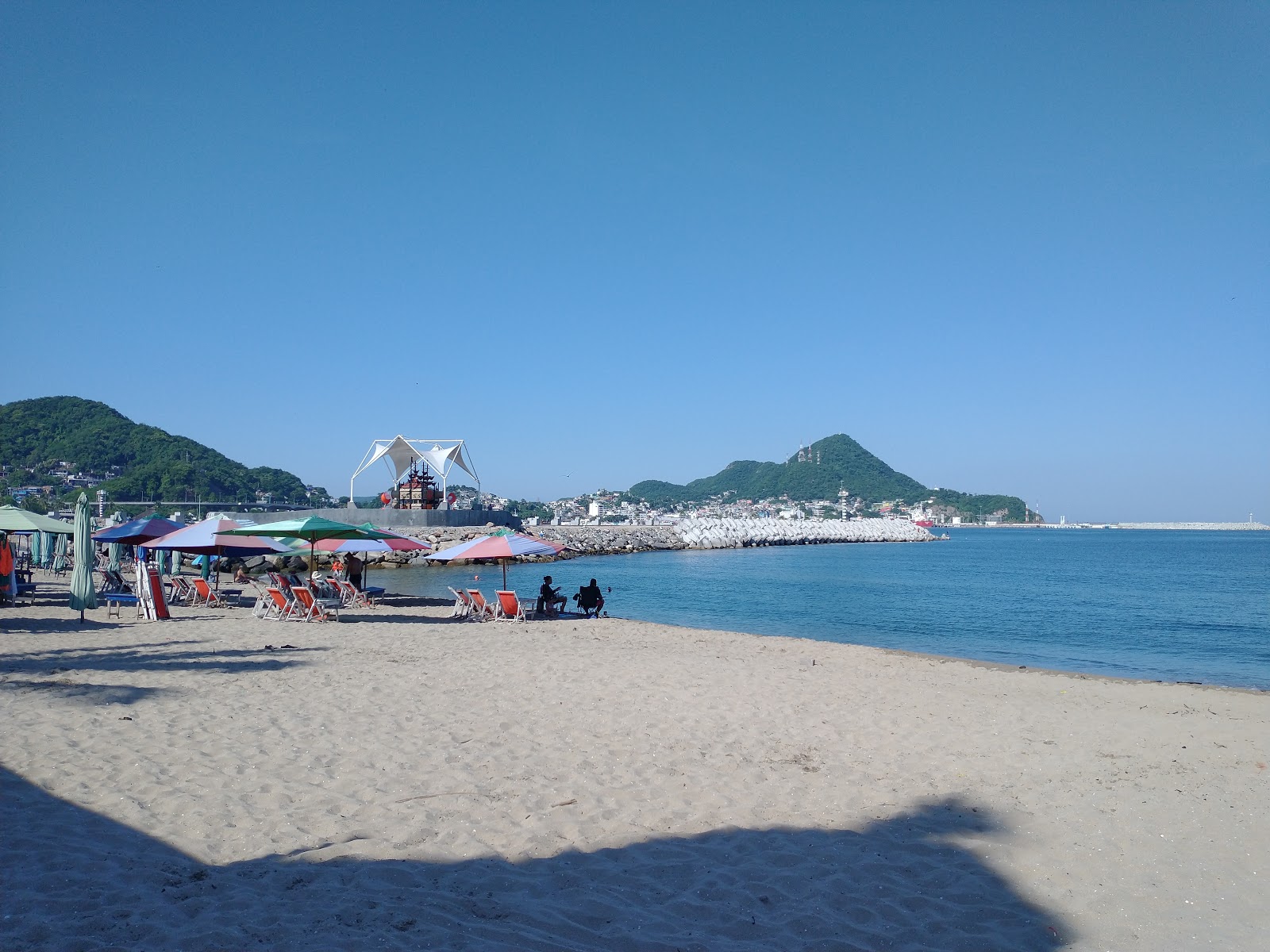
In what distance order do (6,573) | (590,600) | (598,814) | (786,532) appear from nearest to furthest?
(598,814)
(6,573)
(590,600)
(786,532)

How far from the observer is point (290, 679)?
833 cm

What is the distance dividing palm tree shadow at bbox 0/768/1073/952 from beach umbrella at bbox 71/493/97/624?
28.8ft

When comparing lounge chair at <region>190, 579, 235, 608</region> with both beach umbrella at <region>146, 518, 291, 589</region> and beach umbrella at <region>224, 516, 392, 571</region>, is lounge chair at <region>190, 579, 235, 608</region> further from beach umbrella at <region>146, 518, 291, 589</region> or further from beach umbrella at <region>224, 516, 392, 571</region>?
beach umbrella at <region>224, 516, 392, 571</region>

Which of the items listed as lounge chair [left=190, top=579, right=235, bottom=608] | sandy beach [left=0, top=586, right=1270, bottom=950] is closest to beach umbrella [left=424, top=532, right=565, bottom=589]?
lounge chair [left=190, top=579, right=235, bottom=608]

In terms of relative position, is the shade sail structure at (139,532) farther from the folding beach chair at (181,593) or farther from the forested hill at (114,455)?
the forested hill at (114,455)

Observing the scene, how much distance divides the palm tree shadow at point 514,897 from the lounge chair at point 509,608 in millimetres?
10375

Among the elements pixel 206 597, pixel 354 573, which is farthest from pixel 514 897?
pixel 354 573

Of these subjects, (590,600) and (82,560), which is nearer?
(82,560)

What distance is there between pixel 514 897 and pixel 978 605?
1004 inches

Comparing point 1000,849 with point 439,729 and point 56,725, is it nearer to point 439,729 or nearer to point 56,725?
point 439,729

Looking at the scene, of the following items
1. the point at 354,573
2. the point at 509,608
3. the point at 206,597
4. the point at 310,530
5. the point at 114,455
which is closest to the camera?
the point at 310,530

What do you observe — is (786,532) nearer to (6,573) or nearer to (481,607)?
(481,607)

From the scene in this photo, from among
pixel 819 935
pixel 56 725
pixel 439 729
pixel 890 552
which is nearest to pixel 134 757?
pixel 56 725

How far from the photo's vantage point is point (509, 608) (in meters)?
15.0
